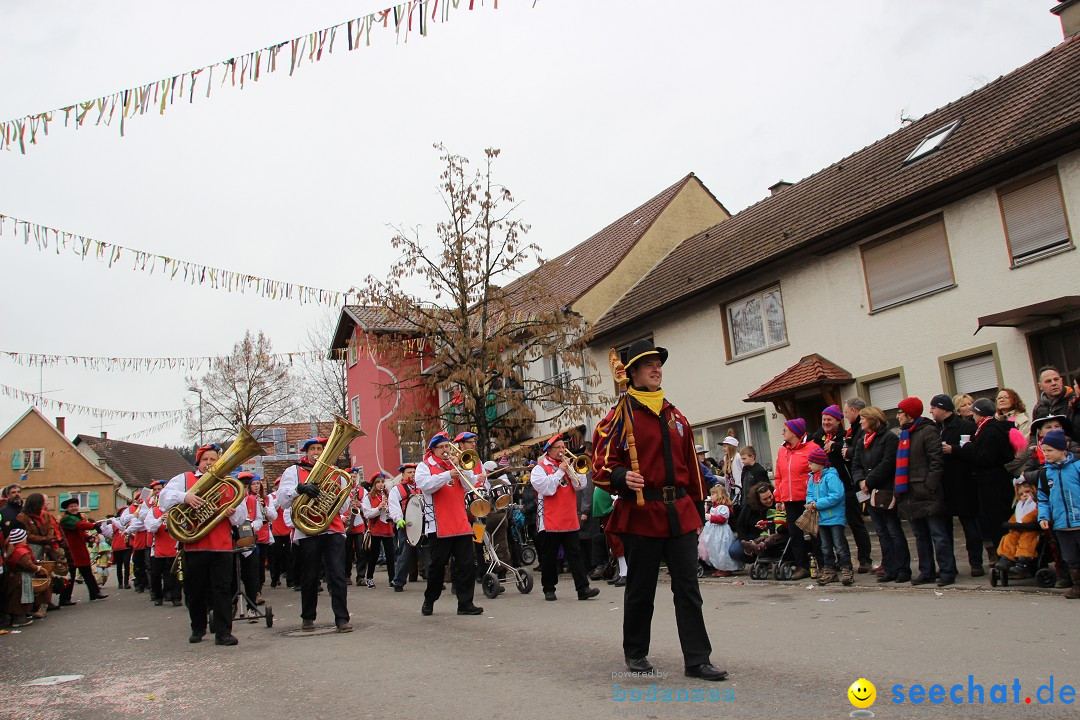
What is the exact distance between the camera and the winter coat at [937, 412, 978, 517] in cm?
991

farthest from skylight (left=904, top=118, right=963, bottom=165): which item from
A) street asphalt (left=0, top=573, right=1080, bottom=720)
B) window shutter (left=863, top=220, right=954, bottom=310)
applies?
street asphalt (left=0, top=573, right=1080, bottom=720)

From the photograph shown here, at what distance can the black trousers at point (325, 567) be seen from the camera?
9586 mm

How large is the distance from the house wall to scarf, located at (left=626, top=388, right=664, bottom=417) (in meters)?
10.8

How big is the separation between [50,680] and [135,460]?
70653 mm

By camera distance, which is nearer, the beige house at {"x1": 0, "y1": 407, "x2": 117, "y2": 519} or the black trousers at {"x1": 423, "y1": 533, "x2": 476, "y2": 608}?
the black trousers at {"x1": 423, "y1": 533, "x2": 476, "y2": 608}

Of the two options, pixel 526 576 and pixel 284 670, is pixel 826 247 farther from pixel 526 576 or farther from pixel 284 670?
pixel 284 670

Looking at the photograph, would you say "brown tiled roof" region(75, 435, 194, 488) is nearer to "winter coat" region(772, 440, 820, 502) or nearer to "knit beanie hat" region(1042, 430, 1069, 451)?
"winter coat" region(772, 440, 820, 502)

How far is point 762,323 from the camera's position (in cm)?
2094

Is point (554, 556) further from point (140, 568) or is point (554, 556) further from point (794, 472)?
point (140, 568)

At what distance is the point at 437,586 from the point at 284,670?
11.9 feet

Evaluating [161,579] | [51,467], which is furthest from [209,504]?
[51,467]

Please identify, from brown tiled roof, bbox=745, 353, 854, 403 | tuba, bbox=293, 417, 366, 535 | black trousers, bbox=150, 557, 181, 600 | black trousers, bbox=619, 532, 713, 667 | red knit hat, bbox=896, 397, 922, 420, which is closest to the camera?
black trousers, bbox=619, 532, 713, 667

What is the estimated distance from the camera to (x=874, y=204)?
1803cm

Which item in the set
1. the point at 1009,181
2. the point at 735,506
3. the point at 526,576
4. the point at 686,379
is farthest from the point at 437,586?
the point at 686,379
